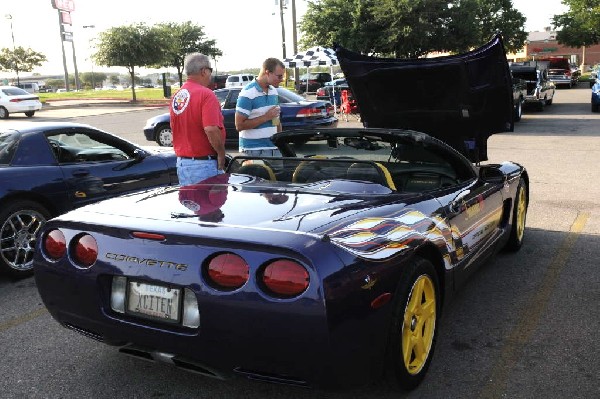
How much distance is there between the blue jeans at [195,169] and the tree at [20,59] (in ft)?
190

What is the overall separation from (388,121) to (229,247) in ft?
12.1

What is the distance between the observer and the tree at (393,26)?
2972 centimetres

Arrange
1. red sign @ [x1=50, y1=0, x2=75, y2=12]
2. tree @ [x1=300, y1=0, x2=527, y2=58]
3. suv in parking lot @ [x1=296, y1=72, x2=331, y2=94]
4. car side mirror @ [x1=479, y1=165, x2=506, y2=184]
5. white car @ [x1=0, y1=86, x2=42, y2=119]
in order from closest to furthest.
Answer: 1. car side mirror @ [x1=479, y1=165, x2=506, y2=184]
2. white car @ [x1=0, y1=86, x2=42, y2=119]
3. tree @ [x1=300, y1=0, x2=527, y2=58]
4. suv in parking lot @ [x1=296, y1=72, x2=331, y2=94]
5. red sign @ [x1=50, y1=0, x2=75, y2=12]

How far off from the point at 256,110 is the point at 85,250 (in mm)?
2897

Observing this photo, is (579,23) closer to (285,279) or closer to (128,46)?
(128,46)

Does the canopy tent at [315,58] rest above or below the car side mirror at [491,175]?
above

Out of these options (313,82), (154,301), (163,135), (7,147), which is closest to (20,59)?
(313,82)

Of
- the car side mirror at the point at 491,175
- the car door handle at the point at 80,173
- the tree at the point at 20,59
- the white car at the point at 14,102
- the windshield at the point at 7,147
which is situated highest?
the tree at the point at 20,59

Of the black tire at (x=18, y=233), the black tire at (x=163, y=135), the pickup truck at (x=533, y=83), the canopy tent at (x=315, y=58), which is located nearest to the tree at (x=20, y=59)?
the canopy tent at (x=315, y=58)

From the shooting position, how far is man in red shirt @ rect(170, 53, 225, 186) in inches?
179

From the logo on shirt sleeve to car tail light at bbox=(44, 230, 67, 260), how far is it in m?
1.97

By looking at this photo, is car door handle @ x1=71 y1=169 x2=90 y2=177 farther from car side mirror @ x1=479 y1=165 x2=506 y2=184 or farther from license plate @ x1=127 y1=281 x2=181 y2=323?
car side mirror @ x1=479 y1=165 x2=506 y2=184

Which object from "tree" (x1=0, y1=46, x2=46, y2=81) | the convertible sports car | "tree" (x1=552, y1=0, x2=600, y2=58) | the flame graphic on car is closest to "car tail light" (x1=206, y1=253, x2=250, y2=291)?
the convertible sports car

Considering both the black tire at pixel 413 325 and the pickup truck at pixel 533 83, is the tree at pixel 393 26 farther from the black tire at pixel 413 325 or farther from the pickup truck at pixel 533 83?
the black tire at pixel 413 325
